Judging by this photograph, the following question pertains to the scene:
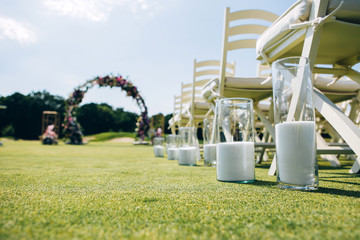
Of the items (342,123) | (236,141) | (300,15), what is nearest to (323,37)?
(300,15)

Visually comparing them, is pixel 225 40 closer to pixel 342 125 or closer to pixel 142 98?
pixel 342 125

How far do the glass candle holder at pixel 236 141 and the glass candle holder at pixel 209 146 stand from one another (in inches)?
31.9

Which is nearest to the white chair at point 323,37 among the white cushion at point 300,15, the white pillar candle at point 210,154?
the white cushion at point 300,15

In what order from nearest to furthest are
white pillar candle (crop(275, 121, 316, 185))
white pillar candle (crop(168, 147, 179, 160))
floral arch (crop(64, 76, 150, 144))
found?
white pillar candle (crop(275, 121, 316, 185)) → white pillar candle (crop(168, 147, 179, 160)) → floral arch (crop(64, 76, 150, 144))

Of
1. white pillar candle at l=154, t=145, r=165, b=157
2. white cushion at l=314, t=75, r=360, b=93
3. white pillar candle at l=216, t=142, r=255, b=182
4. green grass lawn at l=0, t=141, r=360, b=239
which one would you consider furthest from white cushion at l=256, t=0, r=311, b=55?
white pillar candle at l=154, t=145, r=165, b=157

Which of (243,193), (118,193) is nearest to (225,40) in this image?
(243,193)

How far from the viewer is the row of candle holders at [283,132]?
0.87 meters

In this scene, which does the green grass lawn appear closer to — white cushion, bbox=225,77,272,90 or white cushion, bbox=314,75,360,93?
white cushion, bbox=225,77,272,90

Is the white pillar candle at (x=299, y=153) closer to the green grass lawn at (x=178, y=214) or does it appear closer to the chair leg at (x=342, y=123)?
the green grass lawn at (x=178, y=214)

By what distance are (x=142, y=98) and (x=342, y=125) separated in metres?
9.32

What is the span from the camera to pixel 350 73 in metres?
1.51

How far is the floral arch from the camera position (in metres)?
9.12

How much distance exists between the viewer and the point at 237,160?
108cm

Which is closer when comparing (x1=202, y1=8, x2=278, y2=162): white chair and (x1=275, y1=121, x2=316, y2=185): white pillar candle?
(x1=275, y1=121, x2=316, y2=185): white pillar candle
